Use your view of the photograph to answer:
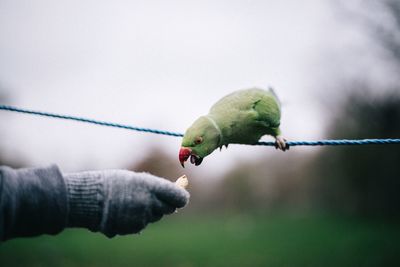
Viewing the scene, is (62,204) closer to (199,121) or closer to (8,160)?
(199,121)

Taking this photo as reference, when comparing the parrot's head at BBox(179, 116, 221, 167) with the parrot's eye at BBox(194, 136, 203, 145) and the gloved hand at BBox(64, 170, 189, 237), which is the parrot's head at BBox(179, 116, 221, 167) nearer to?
the parrot's eye at BBox(194, 136, 203, 145)

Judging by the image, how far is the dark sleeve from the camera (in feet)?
4.78

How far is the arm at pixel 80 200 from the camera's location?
58.1 inches

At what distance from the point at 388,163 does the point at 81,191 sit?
69.4 ft

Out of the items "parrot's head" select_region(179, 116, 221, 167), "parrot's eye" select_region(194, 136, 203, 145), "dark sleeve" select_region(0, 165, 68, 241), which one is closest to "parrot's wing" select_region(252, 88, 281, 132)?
"parrot's head" select_region(179, 116, 221, 167)

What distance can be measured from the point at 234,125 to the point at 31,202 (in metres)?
1.75

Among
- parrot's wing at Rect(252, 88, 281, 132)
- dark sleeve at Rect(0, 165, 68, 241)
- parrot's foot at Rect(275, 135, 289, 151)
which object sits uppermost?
parrot's wing at Rect(252, 88, 281, 132)

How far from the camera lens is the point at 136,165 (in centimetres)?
3769

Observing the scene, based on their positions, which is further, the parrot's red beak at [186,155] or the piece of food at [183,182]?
the parrot's red beak at [186,155]

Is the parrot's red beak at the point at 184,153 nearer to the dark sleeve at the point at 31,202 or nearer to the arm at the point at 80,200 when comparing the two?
the arm at the point at 80,200

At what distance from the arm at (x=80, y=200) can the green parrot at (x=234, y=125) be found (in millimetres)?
1082

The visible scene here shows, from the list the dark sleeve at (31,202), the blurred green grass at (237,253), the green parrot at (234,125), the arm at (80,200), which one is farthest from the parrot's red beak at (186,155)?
the blurred green grass at (237,253)

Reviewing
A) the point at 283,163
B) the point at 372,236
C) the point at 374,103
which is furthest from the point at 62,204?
the point at 283,163

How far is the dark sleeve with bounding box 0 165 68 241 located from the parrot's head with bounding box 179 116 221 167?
1.26 metres
